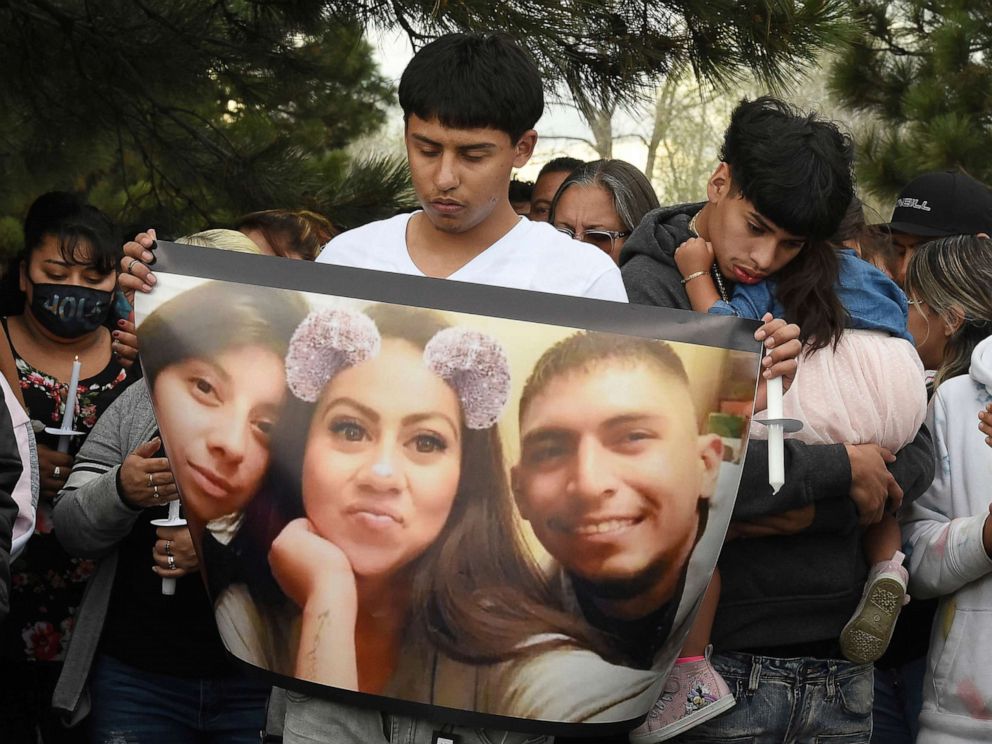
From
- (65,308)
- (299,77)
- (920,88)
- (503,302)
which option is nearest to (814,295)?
(503,302)

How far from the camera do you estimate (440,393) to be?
2.11 m

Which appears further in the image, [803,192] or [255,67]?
[255,67]

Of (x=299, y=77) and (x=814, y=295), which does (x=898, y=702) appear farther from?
(x=299, y=77)

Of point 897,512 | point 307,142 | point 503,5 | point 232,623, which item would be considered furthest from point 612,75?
point 307,142

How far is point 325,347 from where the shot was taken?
215 cm

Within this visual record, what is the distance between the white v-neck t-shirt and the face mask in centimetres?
134

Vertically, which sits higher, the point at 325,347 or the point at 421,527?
the point at 325,347

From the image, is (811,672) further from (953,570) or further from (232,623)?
(232,623)

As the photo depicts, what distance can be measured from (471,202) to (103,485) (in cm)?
114

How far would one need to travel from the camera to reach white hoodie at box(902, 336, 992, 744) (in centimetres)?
282

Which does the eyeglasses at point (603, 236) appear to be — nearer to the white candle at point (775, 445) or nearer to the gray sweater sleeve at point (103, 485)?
the gray sweater sleeve at point (103, 485)

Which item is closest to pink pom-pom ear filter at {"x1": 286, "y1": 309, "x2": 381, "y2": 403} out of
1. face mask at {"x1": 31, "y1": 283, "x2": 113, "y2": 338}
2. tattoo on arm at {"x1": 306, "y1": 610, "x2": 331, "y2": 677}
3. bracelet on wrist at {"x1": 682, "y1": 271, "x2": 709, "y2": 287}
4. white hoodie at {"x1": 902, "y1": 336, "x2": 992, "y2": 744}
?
tattoo on arm at {"x1": 306, "y1": 610, "x2": 331, "y2": 677}

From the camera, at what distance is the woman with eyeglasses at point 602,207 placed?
383 cm

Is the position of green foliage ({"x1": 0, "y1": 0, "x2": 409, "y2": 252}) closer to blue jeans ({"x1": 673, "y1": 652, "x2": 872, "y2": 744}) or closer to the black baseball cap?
the black baseball cap
